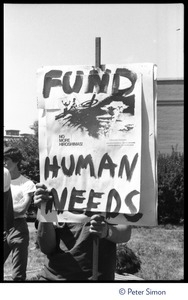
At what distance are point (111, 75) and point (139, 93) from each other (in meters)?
0.14

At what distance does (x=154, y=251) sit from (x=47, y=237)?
5.10 meters

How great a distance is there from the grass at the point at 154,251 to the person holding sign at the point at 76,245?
2.67 metres

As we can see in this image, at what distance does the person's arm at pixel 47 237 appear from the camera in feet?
6.98

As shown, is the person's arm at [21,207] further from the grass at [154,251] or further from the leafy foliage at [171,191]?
the leafy foliage at [171,191]

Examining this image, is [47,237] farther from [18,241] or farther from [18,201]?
[18,241]

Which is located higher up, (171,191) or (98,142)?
(98,142)

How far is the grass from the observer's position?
5258 mm

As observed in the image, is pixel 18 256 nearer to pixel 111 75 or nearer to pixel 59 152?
pixel 59 152

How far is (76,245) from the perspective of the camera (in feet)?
6.95

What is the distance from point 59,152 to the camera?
218cm

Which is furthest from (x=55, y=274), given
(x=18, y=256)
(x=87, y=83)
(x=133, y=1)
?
(x=18, y=256)

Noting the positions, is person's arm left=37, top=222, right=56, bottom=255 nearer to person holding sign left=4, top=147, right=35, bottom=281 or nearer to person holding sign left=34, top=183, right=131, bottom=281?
person holding sign left=34, top=183, right=131, bottom=281
